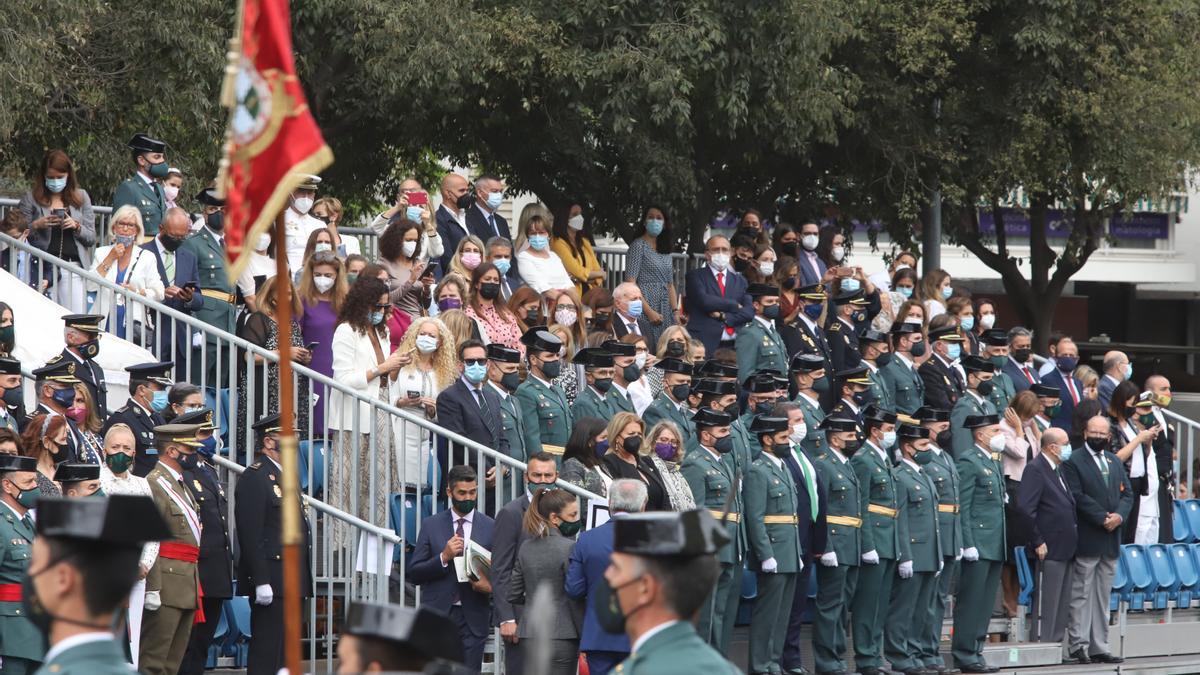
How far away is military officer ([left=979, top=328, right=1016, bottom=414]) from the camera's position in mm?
18188

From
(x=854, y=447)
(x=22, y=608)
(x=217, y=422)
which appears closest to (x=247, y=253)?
(x=22, y=608)

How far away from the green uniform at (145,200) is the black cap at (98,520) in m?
10.1

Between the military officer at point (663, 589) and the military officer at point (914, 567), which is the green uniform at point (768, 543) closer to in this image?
the military officer at point (914, 567)

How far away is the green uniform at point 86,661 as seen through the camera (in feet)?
17.3

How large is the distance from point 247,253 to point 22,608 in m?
4.92

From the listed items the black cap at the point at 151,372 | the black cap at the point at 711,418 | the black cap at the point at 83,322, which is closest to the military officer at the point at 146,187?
the black cap at the point at 83,322

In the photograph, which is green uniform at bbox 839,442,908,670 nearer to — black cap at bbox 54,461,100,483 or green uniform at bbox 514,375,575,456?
green uniform at bbox 514,375,575,456

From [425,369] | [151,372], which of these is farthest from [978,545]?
[151,372]

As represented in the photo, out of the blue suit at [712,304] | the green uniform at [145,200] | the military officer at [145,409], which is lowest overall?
the military officer at [145,409]

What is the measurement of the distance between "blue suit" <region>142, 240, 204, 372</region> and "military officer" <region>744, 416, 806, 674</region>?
409cm

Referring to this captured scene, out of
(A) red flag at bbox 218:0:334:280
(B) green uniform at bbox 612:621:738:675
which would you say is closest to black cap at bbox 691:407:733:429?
(A) red flag at bbox 218:0:334:280

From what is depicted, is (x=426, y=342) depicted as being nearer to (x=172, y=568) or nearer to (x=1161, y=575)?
(x=172, y=568)

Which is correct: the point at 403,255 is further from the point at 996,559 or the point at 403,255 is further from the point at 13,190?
the point at 13,190

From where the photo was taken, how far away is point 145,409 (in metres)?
12.4
